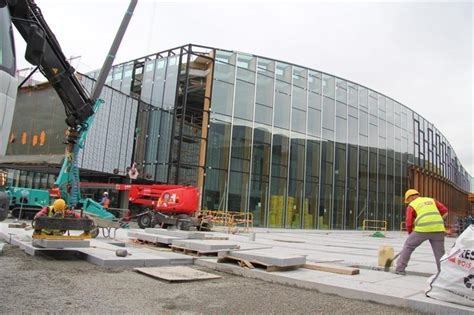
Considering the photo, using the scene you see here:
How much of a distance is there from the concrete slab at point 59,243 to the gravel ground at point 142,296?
3.45ft

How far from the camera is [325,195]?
32719mm

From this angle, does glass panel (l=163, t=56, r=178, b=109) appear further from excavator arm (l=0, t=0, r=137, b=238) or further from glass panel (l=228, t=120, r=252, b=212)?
excavator arm (l=0, t=0, r=137, b=238)

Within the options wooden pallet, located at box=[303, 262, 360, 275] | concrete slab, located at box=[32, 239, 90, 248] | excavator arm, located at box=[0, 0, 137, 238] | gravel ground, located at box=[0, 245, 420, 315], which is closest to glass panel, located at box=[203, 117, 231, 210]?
excavator arm, located at box=[0, 0, 137, 238]

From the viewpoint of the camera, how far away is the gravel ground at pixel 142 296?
543 cm

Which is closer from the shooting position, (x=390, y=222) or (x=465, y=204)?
(x=390, y=222)

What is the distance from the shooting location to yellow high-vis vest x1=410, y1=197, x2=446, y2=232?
787 cm

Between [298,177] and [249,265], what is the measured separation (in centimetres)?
2276

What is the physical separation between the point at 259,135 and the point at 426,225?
21.3 meters

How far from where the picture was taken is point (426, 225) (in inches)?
311

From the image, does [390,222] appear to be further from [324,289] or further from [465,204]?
[465,204]

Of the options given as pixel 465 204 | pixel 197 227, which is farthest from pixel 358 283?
pixel 465 204

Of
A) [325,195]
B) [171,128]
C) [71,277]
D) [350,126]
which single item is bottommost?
[71,277]

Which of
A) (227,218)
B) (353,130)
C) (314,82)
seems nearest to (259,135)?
(227,218)

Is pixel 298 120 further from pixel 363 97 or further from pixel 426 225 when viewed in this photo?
pixel 426 225
